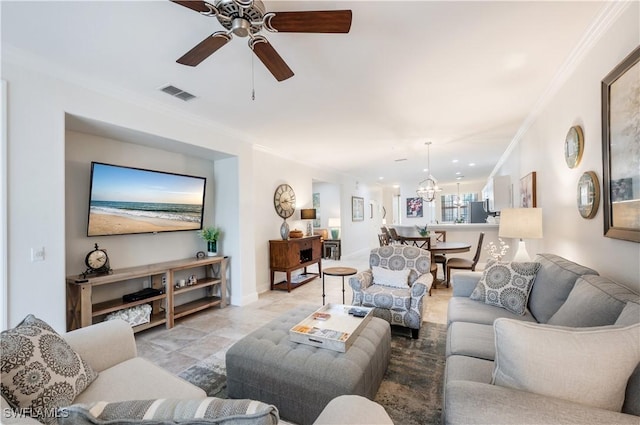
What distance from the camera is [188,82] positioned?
263 cm

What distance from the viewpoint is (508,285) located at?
2381mm

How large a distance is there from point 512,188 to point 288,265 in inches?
178

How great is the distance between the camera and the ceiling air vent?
275 centimetres

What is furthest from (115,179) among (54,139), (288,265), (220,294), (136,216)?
(288,265)

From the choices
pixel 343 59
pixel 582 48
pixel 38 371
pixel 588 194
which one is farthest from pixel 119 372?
pixel 582 48

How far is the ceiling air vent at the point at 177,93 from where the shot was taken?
275 cm

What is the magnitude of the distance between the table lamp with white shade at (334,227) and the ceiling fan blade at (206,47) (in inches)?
256

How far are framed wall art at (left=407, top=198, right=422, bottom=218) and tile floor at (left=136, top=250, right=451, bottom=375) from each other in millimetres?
6657

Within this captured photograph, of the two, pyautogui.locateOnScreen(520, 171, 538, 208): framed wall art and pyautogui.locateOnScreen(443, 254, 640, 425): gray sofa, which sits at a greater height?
pyautogui.locateOnScreen(520, 171, 538, 208): framed wall art

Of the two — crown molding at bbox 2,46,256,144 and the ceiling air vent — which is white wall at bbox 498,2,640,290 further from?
crown molding at bbox 2,46,256,144

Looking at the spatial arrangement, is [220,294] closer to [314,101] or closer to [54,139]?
[54,139]

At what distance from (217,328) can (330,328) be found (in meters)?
1.89

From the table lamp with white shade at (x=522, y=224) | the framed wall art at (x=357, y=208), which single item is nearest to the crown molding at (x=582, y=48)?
the table lamp with white shade at (x=522, y=224)

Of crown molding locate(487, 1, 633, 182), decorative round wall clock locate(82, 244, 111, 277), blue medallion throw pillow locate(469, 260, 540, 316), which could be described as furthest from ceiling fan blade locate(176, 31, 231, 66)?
blue medallion throw pillow locate(469, 260, 540, 316)
